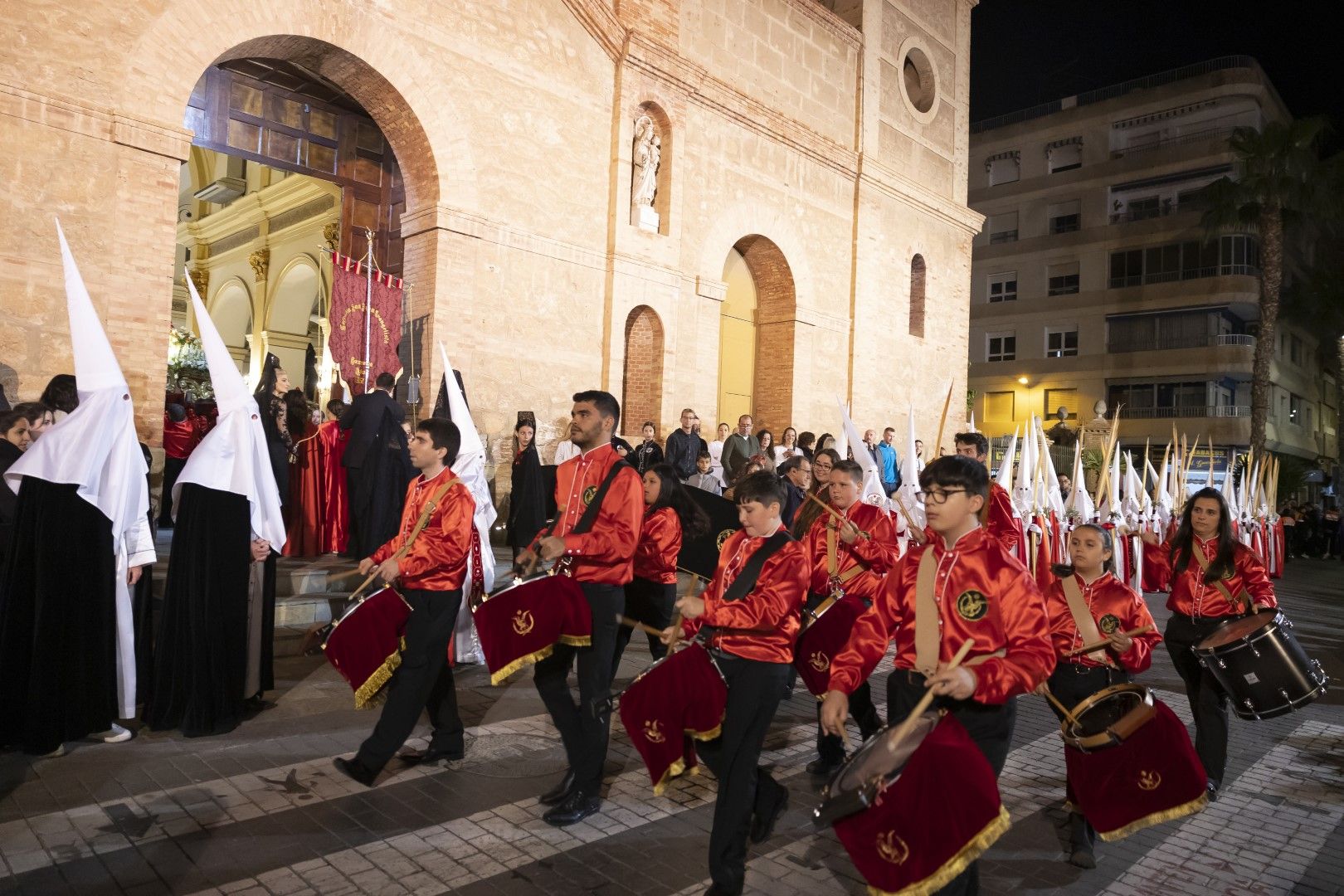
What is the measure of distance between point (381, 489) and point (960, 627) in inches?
298

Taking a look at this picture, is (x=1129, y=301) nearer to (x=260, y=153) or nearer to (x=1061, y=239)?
(x=1061, y=239)

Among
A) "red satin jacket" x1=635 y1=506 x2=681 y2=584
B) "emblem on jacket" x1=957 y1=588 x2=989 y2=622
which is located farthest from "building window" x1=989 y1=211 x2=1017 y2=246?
"emblem on jacket" x1=957 y1=588 x2=989 y2=622

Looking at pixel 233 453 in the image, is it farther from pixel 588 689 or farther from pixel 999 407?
pixel 999 407

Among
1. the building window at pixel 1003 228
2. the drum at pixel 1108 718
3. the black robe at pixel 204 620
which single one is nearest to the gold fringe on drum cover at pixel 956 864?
the drum at pixel 1108 718

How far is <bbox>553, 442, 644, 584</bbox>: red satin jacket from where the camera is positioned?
193 inches

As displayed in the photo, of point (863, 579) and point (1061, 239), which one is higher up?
point (1061, 239)

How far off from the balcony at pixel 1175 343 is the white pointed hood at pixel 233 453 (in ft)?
133

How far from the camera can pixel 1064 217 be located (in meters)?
42.8

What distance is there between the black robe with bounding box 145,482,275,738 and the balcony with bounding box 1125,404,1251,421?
39.5m

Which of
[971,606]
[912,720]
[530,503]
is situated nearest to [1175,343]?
[530,503]

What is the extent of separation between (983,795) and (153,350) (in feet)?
35.1

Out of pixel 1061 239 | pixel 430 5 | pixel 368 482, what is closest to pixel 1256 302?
pixel 1061 239

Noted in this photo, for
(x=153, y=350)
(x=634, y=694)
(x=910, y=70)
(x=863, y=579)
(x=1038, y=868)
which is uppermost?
(x=910, y=70)

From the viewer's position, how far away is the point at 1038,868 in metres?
4.50
